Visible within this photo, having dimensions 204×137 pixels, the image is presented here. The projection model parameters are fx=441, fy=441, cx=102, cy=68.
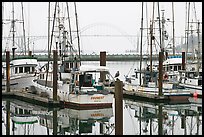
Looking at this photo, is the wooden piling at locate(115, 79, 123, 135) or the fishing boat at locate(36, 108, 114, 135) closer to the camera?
the wooden piling at locate(115, 79, 123, 135)

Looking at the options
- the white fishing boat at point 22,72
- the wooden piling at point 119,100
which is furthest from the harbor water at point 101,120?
the white fishing boat at point 22,72

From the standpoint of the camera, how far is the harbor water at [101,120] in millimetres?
23047

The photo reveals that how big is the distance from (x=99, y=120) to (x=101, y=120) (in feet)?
0.39

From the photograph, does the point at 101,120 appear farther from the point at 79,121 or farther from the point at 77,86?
the point at 77,86

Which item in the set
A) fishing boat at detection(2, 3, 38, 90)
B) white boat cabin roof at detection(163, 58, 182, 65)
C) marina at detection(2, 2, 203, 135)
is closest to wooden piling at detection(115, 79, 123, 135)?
marina at detection(2, 2, 203, 135)

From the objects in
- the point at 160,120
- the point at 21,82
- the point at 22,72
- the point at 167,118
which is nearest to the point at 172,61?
the point at 22,72

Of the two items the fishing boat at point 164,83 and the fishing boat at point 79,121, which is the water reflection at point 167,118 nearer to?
the fishing boat at point 164,83

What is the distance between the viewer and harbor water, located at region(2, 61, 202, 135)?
75.6ft

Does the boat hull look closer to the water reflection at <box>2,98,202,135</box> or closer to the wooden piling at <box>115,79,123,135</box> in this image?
the water reflection at <box>2,98,202,135</box>

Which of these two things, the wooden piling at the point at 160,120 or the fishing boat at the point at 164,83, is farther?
the fishing boat at the point at 164,83

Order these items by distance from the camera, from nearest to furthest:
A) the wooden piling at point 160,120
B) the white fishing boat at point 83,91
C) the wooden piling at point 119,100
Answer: the wooden piling at point 119,100 < the wooden piling at point 160,120 < the white fishing boat at point 83,91

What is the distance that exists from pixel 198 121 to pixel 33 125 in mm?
9470

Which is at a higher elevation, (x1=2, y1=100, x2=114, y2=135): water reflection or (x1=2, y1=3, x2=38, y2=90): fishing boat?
(x1=2, y1=3, x2=38, y2=90): fishing boat

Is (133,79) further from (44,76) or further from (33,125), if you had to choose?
(33,125)
